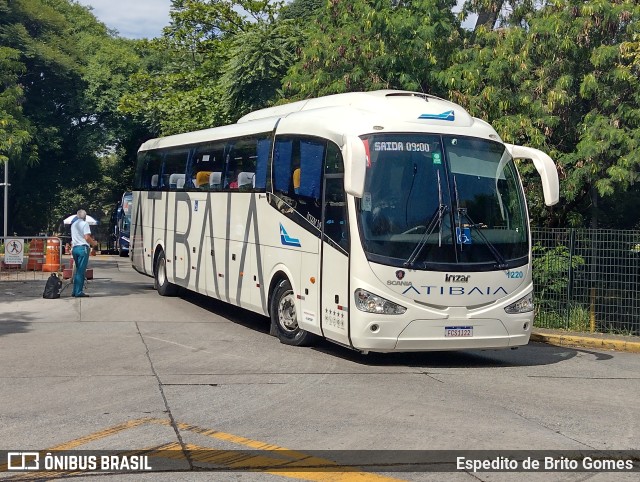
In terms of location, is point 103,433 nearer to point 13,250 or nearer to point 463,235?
point 463,235

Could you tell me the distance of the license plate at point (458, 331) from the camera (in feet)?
38.7

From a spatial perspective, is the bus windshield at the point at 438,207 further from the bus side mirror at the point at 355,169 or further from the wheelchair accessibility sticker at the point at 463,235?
the bus side mirror at the point at 355,169

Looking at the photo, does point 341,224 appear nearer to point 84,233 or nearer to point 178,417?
point 178,417

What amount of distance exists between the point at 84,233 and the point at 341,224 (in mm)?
9472

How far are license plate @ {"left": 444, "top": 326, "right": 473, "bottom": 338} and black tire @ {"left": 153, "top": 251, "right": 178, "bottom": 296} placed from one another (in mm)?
9942

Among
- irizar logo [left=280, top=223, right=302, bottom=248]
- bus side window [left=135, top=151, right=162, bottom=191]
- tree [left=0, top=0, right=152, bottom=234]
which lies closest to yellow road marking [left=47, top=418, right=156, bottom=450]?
irizar logo [left=280, top=223, right=302, bottom=248]

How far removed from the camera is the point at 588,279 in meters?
17.2

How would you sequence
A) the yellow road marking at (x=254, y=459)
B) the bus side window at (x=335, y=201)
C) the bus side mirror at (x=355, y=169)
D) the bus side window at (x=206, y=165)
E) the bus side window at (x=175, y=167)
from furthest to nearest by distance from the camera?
the bus side window at (x=175, y=167) → the bus side window at (x=206, y=165) → the bus side window at (x=335, y=201) → the bus side mirror at (x=355, y=169) → the yellow road marking at (x=254, y=459)

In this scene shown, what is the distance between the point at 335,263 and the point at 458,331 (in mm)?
1757

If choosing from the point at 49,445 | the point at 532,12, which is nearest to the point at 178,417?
the point at 49,445

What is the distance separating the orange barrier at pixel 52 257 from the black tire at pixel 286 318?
1429 centimetres

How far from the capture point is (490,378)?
37.2ft

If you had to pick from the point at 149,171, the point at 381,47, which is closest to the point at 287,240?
the point at 149,171

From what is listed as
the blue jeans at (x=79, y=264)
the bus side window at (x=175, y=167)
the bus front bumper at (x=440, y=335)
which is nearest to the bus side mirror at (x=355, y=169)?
the bus front bumper at (x=440, y=335)
